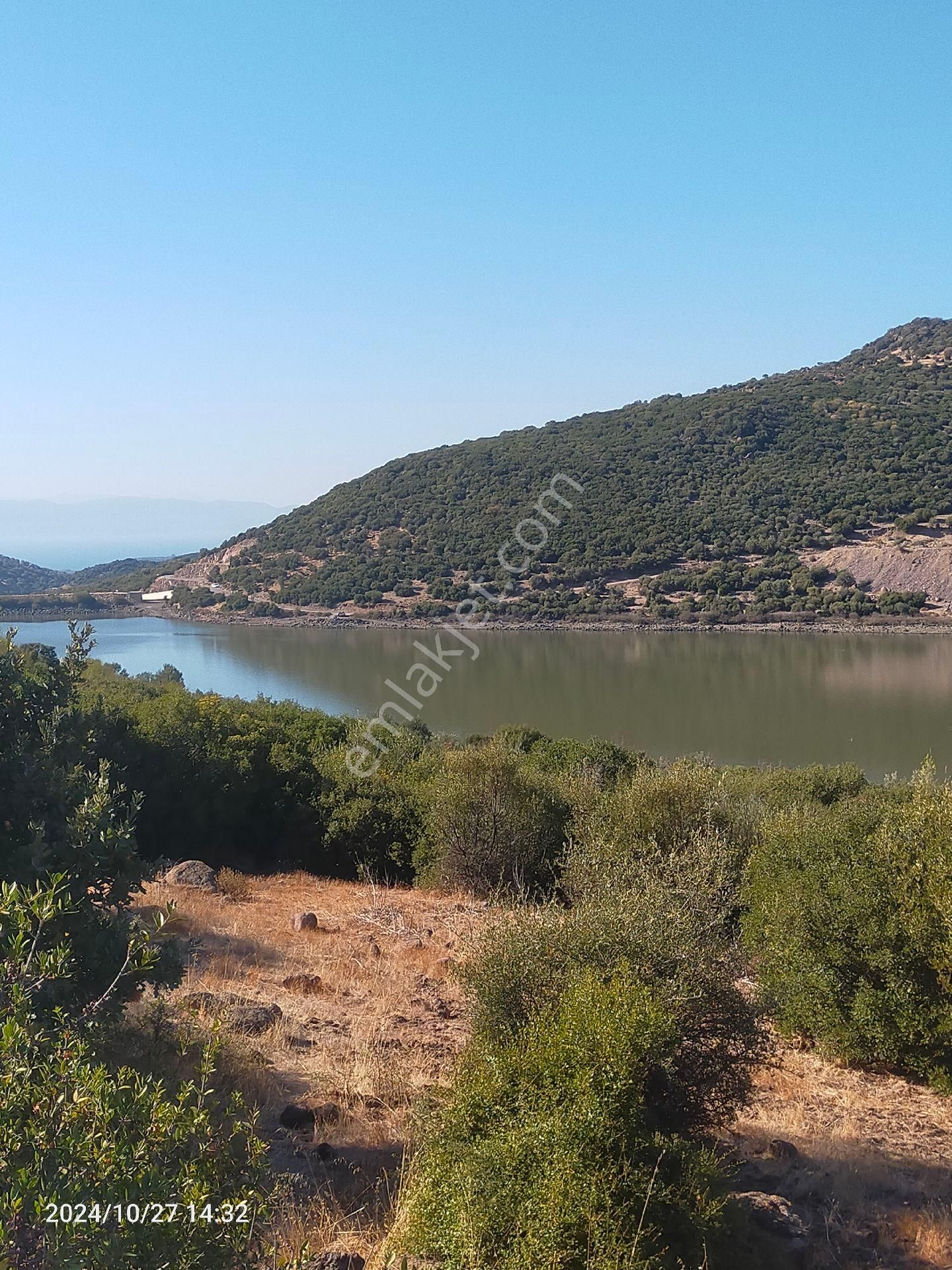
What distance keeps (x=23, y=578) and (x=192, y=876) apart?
2684 inches

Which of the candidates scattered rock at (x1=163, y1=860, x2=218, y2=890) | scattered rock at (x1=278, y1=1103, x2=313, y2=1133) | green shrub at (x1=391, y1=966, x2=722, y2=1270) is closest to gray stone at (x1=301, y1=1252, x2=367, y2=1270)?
green shrub at (x1=391, y1=966, x2=722, y2=1270)

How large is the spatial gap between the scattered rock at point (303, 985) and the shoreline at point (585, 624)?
37.4m

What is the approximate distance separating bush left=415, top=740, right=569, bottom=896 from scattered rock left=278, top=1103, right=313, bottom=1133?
24.1 feet

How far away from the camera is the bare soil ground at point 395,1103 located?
4.11m

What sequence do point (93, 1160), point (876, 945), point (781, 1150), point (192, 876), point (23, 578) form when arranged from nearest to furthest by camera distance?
point (93, 1160), point (781, 1150), point (876, 945), point (192, 876), point (23, 578)

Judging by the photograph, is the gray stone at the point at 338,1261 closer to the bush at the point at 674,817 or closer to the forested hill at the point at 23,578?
the bush at the point at 674,817

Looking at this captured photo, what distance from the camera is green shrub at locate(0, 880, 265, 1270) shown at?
188 cm

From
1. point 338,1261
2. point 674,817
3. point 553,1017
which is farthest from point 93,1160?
point 674,817

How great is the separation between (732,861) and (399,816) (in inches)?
254

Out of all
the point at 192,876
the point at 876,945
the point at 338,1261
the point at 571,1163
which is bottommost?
the point at 192,876

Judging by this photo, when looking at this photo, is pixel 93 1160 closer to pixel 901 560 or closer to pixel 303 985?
pixel 303 985

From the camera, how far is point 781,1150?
16.4ft

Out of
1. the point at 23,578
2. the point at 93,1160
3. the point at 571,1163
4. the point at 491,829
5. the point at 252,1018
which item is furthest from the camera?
the point at 23,578

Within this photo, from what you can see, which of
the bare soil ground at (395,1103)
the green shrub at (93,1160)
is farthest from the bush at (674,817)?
the green shrub at (93,1160)
